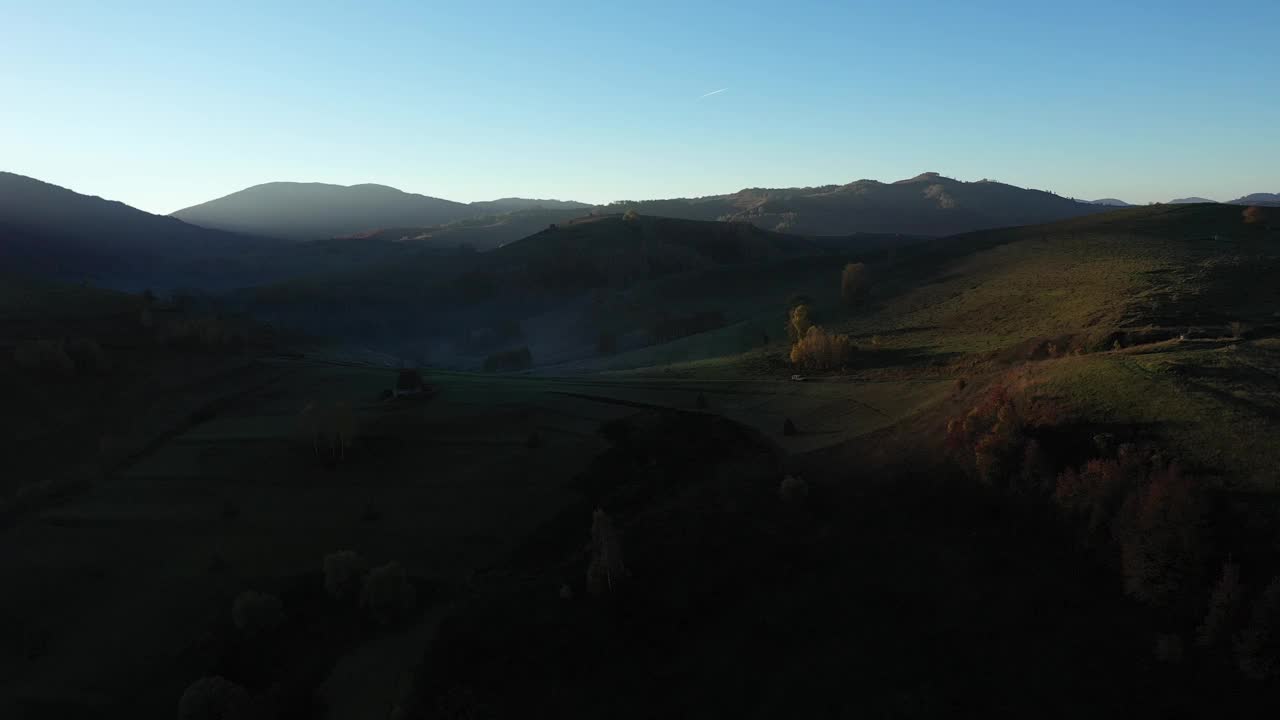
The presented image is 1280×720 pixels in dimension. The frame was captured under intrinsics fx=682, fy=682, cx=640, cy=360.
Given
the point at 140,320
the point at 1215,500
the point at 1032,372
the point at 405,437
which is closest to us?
the point at 1215,500

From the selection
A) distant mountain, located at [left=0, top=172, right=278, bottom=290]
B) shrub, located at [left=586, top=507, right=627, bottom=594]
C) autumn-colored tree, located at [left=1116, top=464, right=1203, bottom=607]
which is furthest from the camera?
distant mountain, located at [left=0, top=172, right=278, bottom=290]

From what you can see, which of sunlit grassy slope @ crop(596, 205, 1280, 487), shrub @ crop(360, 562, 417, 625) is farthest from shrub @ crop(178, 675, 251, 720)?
sunlit grassy slope @ crop(596, 205, 1280, 487)

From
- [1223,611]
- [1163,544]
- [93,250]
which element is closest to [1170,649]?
[1223,611]

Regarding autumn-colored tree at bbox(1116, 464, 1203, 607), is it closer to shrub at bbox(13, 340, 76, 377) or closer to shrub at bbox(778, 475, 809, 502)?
shrub at bbox(778, 475, 809, 502)

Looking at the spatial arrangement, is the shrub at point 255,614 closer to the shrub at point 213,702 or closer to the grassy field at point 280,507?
the grassy field at point 280,507

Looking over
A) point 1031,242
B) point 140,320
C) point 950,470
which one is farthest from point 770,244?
point 950,470

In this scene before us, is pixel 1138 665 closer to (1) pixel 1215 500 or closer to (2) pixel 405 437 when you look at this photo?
(1) pixel 1215 500
